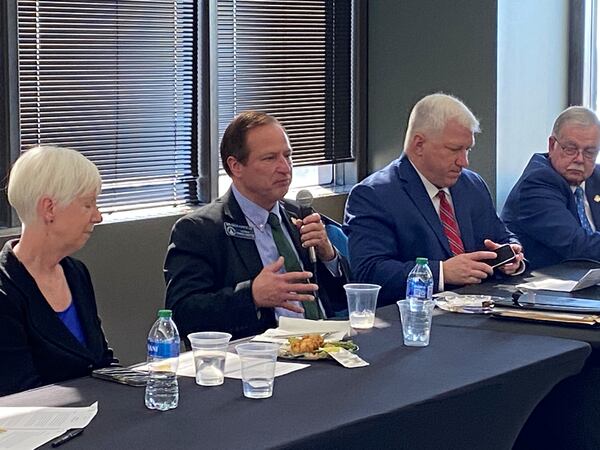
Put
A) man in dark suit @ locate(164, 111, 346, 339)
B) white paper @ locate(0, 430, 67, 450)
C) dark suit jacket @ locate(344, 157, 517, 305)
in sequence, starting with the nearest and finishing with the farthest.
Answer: white paper @ locate(0, 430, 67, 450)
man in dark suit @ locate(164, 111, 346, 339)
dark suit jacket @ locate(344, 157, 517, 305)

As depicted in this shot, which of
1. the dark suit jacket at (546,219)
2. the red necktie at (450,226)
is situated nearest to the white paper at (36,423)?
the red necktie at (450,226)

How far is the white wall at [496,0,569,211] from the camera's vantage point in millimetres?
5363

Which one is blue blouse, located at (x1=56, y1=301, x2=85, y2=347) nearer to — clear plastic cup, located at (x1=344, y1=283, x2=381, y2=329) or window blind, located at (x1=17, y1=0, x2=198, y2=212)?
clear plastic cup, located at (x1=344, y1=283, x2=381, y2=329)

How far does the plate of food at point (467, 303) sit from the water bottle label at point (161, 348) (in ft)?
3.49

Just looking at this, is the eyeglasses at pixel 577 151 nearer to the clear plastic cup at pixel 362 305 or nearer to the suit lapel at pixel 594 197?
the suit lapel at pixel 594 197

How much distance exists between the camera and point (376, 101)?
5.73 metres

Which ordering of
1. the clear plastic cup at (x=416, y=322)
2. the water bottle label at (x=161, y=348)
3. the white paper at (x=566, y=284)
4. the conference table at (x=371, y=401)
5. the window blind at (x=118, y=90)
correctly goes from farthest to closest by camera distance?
1. the window blind at (x=118, y=90)
2. the white paper at (x=566, y=284)
3. the clear plastic cup at (x=416, y=322)
4. the water bottle label at (x=161, y=348)
5. the conference table at (x=371, y=401)

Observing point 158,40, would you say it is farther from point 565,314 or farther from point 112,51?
point 565,314

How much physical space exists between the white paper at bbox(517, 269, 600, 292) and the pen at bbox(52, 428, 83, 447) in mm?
2038

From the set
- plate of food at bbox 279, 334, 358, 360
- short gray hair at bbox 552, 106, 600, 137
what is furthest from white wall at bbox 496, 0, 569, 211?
plate of food at bbox 279, 334, 358, 360

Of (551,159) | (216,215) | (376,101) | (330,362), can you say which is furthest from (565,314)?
(376,101)

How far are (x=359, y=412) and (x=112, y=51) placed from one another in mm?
2553

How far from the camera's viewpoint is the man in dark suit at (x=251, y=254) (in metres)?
3.17

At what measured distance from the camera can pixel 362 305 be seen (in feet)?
9.91
